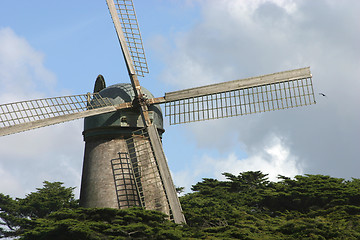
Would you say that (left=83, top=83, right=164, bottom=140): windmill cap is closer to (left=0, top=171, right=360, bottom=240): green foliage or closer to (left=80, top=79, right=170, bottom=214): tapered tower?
(left=80, top=79, right=170, bottom=214): tapered tower

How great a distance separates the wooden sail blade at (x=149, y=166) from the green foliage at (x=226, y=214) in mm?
1345

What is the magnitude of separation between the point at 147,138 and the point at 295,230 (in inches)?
249

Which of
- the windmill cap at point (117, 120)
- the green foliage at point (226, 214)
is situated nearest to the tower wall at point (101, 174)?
the windmill cap at point (117, 120)

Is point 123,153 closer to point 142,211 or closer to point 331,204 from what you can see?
point 142,211

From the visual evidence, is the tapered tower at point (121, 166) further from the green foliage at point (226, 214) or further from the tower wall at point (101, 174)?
the green foliage at point (226, 214)

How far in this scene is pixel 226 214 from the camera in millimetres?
20547

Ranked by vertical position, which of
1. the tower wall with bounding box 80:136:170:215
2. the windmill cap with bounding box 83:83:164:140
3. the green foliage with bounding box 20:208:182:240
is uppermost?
the windmill cap with bounding box 83:83:164:140

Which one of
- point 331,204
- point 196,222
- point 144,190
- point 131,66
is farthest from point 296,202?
point 131,66

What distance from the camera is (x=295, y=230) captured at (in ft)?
58.8

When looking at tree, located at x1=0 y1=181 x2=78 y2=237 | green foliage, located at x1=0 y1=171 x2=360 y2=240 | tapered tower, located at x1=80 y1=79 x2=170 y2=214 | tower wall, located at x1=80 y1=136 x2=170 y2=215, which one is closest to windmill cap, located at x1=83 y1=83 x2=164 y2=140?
tapered tower, located at x1=80 y1=79 x2=170 y2=214

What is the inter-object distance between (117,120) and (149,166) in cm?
212

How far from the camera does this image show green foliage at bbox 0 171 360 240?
17.0 metres

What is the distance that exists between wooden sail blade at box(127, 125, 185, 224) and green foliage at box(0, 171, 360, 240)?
135 cm

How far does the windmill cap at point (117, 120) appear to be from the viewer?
19766 millimetres
